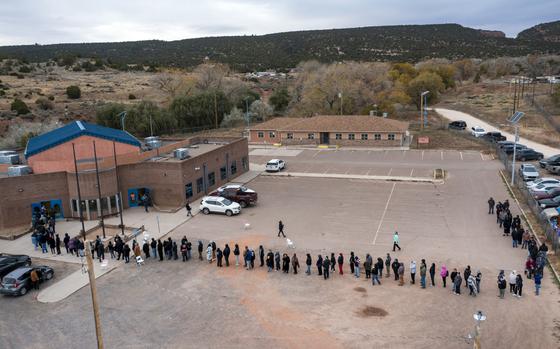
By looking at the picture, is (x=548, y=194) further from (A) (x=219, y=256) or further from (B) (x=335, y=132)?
(B) (x=335, y=132)

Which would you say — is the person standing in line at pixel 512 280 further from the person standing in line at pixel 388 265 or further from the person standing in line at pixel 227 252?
the person standing in line at pixel 227 252

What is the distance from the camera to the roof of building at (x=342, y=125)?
186 ft

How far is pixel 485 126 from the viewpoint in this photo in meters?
68.4

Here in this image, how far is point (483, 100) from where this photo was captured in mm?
98250

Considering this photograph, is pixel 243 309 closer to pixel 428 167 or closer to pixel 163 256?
pixel 163 256

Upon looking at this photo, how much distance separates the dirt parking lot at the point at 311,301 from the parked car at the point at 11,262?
2136 mm

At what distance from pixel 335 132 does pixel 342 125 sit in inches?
65.9

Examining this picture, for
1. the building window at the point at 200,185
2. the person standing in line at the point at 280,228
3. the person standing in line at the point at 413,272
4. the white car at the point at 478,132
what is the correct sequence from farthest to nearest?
the white car at the point at 478,132
the building window at the point at 200,185
the person standing in line at the point at 280,228
the person standing in line at the point at 413,272

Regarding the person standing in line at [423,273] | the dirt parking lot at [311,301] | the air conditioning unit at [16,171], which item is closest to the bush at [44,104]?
the air conditioning unit at [16,171]

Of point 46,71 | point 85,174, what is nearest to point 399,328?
point 85,174

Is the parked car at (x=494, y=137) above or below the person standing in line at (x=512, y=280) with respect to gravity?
above

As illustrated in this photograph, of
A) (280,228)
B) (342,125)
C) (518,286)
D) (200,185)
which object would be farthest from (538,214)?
(342,125)

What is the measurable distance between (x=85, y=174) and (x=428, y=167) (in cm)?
2998

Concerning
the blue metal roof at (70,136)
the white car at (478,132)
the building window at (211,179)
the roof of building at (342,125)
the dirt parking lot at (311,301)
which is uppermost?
the blue metal roof at (70,136)
